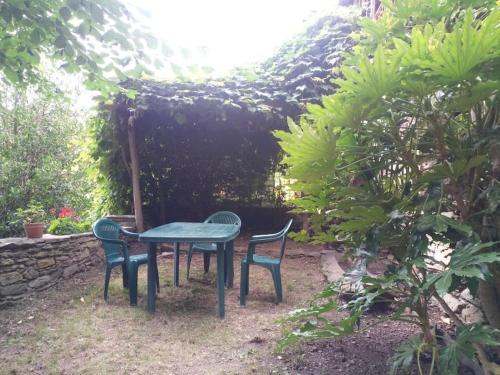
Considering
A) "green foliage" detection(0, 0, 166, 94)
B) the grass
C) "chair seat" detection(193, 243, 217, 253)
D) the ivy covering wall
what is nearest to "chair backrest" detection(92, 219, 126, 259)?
the grass

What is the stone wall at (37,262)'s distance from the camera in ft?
10.5

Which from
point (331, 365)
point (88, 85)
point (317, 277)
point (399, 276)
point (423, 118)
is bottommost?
point (317, 277)

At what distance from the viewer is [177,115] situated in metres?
5.13

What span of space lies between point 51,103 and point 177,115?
2.46m

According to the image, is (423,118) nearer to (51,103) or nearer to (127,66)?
(127,66)

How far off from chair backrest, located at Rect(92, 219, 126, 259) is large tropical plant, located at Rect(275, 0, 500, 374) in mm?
2237

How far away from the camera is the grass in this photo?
207 cm

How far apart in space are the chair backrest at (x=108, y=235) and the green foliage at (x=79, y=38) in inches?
55.4

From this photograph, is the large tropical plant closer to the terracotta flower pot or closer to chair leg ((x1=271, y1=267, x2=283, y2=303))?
chair leg ((x1=271, y1=267, x2=283, y2=303))

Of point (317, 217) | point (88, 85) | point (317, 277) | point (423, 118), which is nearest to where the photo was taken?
point (423, 118)

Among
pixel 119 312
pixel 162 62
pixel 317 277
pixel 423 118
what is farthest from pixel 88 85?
pixel 317 277

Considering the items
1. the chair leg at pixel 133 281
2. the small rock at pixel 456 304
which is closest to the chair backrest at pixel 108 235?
the chair leg at pixel 133 281

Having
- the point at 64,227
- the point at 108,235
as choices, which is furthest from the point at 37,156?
the point at 108,235

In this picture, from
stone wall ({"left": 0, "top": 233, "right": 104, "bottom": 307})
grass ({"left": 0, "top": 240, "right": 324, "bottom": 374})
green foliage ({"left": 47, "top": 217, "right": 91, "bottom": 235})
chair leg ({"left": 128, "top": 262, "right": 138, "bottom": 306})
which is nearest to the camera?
grass ({"left": 0, "top": 240, "right": 324, "bottom": 374})
